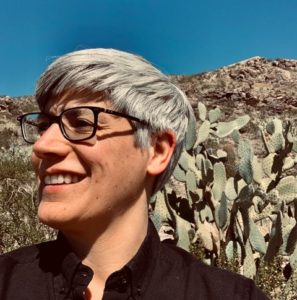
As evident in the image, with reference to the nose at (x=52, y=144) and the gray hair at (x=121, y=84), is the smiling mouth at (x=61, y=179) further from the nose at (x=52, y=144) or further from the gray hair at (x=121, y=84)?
the gray hair at (x=121, y=84)

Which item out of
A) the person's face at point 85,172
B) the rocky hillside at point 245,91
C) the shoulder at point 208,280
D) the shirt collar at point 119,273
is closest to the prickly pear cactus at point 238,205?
the shoulder at point 208,280

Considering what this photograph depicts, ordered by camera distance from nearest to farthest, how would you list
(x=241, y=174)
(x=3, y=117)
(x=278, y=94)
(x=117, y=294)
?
(x=117, y=294), (x=241, y=174), (x=278, y=94), (x=3, y=117)

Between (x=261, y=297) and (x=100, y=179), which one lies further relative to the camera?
(x=261, y=297)

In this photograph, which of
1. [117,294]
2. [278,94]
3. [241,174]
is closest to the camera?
[117,294]

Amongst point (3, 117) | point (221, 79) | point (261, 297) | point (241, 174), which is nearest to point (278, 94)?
point (221, 79)

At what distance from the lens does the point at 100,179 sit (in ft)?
4.92

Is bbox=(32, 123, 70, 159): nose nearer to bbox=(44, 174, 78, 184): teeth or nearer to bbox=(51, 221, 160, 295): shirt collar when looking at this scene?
bbox=(44, 174, 78, 184): teeth

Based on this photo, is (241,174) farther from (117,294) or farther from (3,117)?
(3,117)

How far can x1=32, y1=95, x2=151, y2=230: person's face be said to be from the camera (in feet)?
4.87

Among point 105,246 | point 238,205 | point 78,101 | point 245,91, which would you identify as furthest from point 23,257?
point 245,91

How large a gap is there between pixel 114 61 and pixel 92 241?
49 centimetres

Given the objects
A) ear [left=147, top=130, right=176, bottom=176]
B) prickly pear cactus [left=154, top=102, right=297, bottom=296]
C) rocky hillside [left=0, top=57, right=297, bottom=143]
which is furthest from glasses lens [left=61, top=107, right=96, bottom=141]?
rocky hillside [left=0, top=57, right=297, bottom=143]

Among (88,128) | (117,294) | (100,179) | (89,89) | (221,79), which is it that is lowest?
(117,294)

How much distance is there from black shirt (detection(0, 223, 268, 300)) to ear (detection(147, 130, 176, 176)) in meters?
A: 0.19
